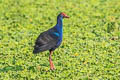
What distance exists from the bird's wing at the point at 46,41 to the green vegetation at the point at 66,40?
0.63 metres

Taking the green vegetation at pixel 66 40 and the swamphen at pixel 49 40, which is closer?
the swamphen at pixel 49 40

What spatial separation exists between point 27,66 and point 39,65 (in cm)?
32

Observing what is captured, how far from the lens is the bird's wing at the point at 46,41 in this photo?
8.65 m

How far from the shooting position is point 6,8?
50.9 feet

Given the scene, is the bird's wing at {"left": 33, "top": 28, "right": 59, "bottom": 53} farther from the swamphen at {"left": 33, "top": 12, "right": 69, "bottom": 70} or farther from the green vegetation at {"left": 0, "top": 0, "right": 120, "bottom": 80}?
the green vegetation at {"left": 0, "top": 0, "right": 120, "bottom": 80}

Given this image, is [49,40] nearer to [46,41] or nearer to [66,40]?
[46,41]

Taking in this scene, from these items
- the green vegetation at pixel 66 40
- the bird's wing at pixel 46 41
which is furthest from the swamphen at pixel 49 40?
the green vegetation at pixel 66 40

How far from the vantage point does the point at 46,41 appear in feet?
28.9

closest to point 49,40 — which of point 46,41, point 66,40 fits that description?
point 46,41

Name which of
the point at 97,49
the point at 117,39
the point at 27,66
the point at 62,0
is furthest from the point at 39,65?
the point at 62,0

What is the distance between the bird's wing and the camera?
8648 millimetres

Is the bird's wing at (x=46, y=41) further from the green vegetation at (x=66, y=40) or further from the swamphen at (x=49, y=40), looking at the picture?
the green vegetation at (x=66, y=40)

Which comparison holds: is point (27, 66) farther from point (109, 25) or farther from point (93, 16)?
point (93, 16)

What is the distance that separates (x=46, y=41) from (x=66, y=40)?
2.74m
